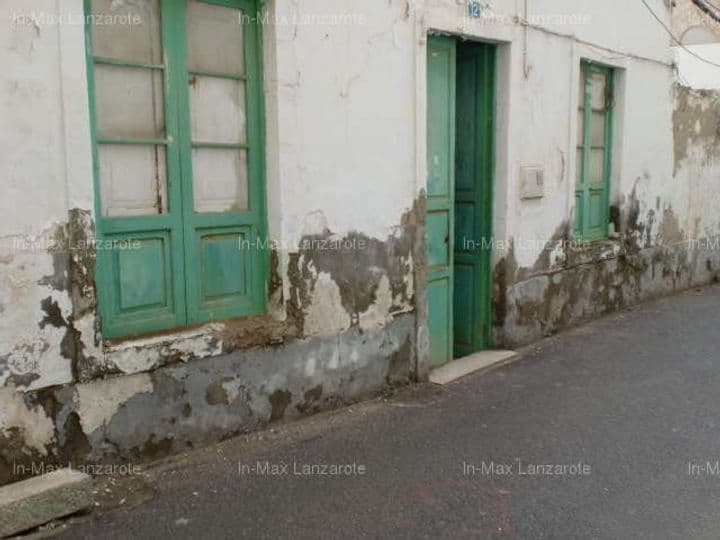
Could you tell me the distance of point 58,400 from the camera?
369 centimetres

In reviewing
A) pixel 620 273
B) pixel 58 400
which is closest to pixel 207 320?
pixel 58 400

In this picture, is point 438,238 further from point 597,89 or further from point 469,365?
point 597,89

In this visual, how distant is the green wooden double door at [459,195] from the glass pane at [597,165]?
2.27 m

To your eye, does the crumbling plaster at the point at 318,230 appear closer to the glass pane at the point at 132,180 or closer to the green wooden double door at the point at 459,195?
the green wooden double door at the point at 459,195

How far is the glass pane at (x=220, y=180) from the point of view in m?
4.43

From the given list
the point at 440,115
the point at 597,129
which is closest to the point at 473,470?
the point at 440,115

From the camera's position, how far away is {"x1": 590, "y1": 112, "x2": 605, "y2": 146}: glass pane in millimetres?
8328

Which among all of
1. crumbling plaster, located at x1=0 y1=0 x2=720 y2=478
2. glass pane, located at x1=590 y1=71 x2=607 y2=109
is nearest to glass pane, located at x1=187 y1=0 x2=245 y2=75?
crumbling plaster, located at x1=0 y1=0 x2=720 y2=478

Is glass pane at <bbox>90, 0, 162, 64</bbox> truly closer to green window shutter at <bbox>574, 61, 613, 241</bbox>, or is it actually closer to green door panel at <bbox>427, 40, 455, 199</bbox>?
green door panel at <bbox>427, 40, 455, 199</bbox>

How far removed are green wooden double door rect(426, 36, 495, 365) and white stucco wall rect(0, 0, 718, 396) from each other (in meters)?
0.15

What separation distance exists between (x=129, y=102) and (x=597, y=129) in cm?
596

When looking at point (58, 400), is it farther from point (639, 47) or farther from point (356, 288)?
point (639, 47)

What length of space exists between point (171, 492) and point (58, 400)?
75 centimetres

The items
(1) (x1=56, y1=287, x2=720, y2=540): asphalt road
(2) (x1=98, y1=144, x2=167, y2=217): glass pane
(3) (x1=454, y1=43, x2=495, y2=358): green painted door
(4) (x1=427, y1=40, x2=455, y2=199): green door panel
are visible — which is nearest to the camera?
(1) (x1=56, y1=287, x2=720, y2=540): asphalt road
